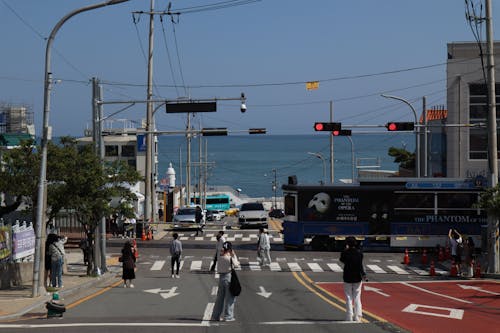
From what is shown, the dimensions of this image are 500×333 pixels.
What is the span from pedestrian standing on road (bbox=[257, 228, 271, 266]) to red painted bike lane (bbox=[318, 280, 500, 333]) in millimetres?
6172

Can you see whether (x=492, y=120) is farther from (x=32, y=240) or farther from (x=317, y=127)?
(x=32, y=240)

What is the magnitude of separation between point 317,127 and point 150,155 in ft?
56.6

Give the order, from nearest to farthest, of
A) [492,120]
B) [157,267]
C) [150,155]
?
[492,120] → [157,267] → [150,155]

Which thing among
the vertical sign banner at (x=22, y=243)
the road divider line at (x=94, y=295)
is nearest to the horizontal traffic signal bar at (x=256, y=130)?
the road divider line at (x=94, y=295)

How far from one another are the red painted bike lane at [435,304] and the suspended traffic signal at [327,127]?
12068 mm

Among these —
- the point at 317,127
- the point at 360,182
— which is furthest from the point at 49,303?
the point at 360,182

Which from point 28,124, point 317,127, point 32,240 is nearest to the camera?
point 32,240

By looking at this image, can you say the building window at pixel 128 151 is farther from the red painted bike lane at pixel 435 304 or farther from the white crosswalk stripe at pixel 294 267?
the red painted bike lane at pixel 435 304

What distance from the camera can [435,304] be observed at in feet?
71.2

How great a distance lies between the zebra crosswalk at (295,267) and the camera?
111 feet

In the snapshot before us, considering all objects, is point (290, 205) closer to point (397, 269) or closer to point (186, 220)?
point (397, 269)

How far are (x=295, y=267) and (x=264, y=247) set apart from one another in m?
1.77

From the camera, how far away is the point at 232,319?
1736 centimetres

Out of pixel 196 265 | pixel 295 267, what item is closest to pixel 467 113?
pixel 295 267
